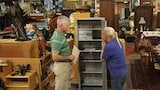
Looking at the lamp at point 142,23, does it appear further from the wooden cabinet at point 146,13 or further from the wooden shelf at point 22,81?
the wooden shelf at point 22,81

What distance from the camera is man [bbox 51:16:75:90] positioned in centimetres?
484

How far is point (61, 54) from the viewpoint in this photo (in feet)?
16.2

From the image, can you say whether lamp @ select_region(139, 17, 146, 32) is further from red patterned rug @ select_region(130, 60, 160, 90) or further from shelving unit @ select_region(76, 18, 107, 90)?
shelving unit @ select_region(76, 18, 107, 90)

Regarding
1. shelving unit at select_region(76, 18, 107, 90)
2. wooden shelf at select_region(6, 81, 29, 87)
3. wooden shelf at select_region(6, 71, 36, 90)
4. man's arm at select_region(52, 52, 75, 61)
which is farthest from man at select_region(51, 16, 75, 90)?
shelving unit at select_region(76, 18, 107, 90)

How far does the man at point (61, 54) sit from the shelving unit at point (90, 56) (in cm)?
157

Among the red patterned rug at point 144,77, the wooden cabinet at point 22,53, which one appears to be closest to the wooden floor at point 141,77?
the red patterned rug at point 144,77

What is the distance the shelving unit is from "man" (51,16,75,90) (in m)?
1.57

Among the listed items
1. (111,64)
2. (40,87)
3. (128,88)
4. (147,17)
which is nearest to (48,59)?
(40,87)

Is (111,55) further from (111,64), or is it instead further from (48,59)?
(48,59)

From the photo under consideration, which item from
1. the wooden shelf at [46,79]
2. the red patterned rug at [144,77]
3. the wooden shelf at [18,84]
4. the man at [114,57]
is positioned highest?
the man at [114,57]

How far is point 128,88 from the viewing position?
7.01 m

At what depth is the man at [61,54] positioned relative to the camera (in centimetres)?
484

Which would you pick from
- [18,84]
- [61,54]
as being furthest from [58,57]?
[18,84]

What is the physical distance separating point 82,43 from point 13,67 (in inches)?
80.6
